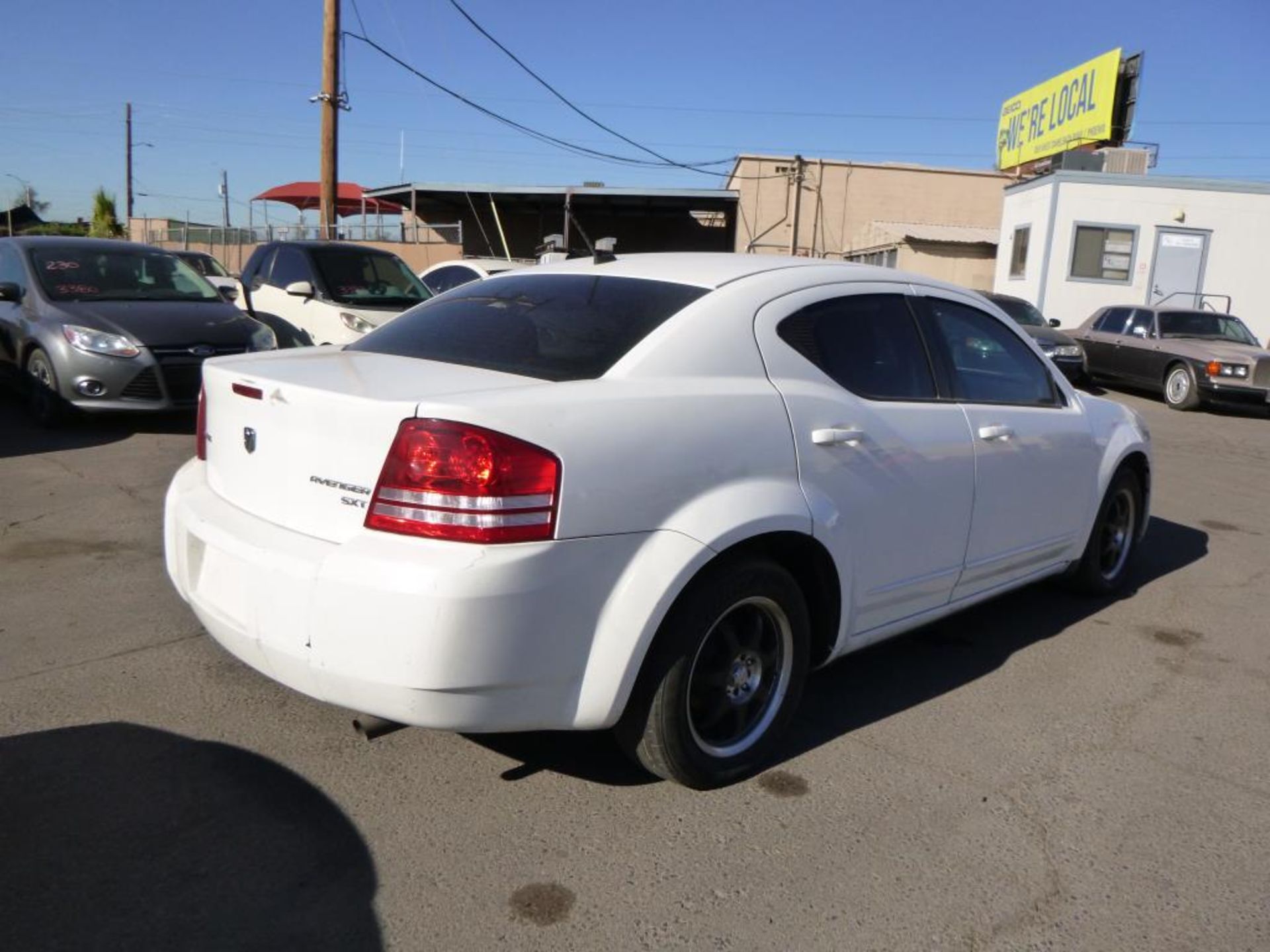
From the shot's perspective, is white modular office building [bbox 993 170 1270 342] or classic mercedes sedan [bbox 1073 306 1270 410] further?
white modular office building [bbox 993 170 1270 342]

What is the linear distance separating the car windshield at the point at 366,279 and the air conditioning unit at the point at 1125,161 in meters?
18.0

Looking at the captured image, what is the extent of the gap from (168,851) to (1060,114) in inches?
1259

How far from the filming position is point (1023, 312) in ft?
56.9

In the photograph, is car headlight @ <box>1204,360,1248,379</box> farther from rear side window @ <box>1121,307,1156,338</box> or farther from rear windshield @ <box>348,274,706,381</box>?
rear windshield @ <box>348,274,706,381</box>

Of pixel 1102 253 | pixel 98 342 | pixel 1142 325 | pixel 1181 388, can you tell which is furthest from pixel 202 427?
pixel 1102 253

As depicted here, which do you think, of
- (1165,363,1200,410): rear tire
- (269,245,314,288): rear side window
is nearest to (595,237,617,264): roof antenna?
(269,245,314,288): rear side window

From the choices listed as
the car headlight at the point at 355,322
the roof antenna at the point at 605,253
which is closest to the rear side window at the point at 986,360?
the roof antenna at the point at 605,253

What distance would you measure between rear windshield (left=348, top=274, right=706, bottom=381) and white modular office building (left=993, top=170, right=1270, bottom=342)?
65.2 feet

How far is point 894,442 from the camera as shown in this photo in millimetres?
3559

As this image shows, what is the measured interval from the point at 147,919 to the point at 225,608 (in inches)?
32.9

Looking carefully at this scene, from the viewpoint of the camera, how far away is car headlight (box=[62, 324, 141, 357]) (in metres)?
7.88

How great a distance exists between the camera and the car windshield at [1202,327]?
15.4 meters

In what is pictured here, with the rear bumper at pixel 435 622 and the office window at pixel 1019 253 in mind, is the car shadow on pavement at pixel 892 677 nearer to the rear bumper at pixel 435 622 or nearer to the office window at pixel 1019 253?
the rear bumper at pixel 435 622

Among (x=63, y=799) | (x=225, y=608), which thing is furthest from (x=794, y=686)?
(x=63, y=799)
